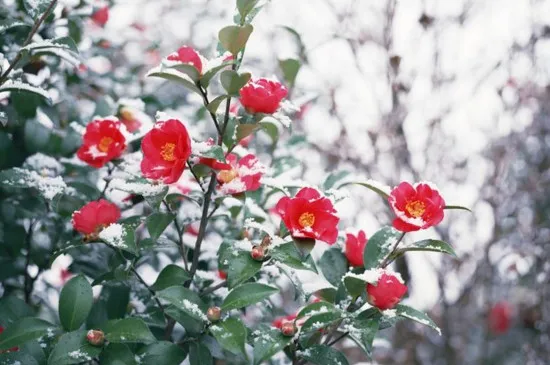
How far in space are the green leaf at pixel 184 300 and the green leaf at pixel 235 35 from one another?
0.40 meters

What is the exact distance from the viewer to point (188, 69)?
99 cm

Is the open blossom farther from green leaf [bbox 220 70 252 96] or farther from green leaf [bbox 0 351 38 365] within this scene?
green leaf [bbox 0 351 38 365]

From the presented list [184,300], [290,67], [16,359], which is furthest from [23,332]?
[290,67]

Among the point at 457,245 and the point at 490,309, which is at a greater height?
the point at 457,245

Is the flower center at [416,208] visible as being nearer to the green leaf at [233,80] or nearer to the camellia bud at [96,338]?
the green leaf at [233,80]

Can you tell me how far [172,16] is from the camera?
9.39 ft

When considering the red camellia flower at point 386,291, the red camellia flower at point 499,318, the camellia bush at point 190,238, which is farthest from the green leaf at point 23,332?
the red camellia flower at point 499,318

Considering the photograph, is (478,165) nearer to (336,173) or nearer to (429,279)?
(429,279)

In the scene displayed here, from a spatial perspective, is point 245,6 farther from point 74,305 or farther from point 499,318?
point 499,318

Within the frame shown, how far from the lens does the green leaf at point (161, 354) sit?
1.05 meters

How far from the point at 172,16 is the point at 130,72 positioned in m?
1.00

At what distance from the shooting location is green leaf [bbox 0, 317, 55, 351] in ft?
3.28

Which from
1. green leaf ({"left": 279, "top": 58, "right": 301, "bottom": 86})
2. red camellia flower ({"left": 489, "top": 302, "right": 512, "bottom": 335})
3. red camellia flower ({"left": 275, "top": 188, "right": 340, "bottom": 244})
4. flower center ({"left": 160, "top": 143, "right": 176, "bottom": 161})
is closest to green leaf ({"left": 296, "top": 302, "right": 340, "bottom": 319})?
red camellia flower ({"left": 275, "top": 188, "right": 340, "bottom": 244})

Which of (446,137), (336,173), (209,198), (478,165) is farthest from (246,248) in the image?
(478,165)
